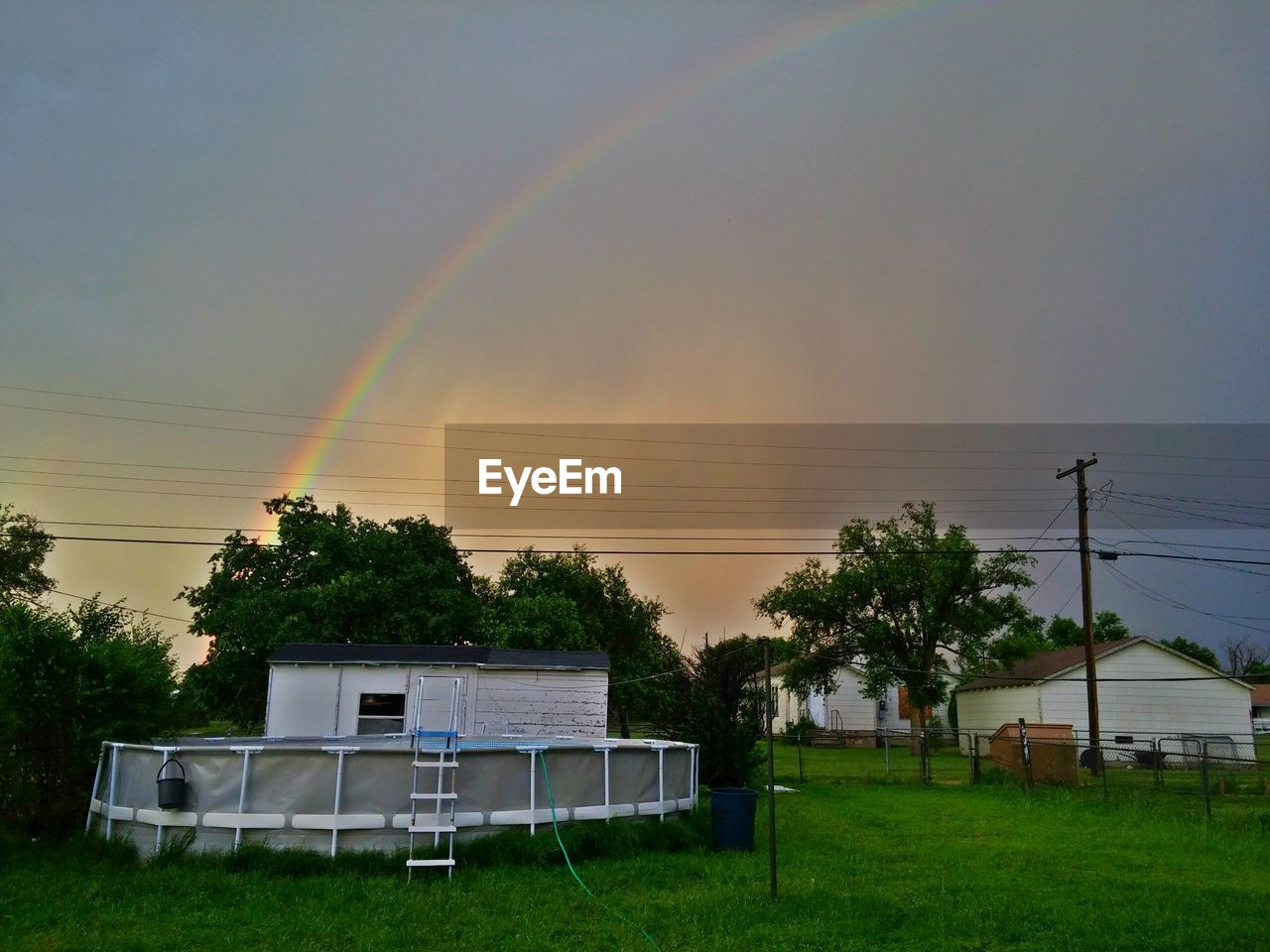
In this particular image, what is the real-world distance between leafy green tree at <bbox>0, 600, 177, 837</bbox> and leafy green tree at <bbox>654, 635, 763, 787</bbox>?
1112cm

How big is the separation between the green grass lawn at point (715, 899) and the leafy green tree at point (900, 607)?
1092 inches

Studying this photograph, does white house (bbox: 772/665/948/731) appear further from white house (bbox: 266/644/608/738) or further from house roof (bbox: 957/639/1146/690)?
white house (bbox: 266/644/608/738)

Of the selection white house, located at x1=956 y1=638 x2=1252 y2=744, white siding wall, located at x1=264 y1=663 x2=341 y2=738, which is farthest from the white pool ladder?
white house, located at x1=956 y1=638 x2=1252 y2=744

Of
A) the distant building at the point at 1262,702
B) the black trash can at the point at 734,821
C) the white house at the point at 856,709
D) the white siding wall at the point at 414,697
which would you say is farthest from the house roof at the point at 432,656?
the distant building at the point at 1262,702

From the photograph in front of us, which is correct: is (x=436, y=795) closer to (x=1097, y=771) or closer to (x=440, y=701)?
(x=440, y=701)

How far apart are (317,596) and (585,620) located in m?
14.7

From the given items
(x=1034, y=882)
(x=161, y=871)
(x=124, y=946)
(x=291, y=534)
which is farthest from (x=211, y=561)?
(x=1034, y=882)

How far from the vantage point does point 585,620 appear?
4419 centimetres

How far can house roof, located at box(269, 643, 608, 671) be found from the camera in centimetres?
2367

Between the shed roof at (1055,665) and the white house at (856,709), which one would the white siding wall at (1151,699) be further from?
the white house at (856,709)

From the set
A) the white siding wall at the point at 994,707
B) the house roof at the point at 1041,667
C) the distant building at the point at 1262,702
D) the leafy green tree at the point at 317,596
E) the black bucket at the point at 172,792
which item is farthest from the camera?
the distant building at the point at 1262,702

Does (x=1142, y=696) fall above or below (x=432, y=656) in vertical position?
below

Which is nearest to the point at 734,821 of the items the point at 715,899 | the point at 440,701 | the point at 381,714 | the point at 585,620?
the point at 715,899

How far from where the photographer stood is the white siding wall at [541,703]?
78.2ft
